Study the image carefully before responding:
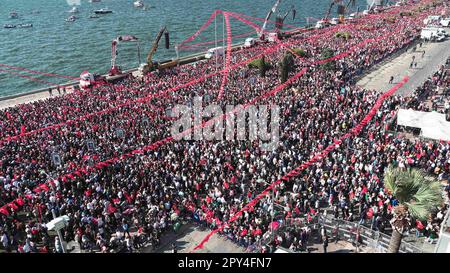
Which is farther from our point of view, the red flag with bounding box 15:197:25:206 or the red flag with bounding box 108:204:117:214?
the red flag with bounding box 15:197:25:206

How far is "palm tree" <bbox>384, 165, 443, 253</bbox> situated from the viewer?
→ 7.96 meters

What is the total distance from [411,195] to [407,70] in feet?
109

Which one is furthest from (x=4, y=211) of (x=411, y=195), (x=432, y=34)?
(x=432, y=34)

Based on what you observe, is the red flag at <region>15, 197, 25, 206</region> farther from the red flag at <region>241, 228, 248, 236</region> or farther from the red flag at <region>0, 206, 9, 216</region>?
the red flag at <region>241, 228, 248, 236</region>

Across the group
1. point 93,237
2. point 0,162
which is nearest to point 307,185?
point 93,237

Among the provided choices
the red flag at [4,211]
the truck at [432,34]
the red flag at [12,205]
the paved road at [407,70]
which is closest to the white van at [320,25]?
the truck at [432,34]

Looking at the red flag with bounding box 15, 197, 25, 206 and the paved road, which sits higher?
the paved road

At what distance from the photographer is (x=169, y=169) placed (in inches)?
701

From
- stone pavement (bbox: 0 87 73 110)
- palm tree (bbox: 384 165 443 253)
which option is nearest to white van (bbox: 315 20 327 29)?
stone pavement (bbox: 0 87 73 110)

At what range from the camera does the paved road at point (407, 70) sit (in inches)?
1275

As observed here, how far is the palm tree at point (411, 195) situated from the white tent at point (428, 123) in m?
13.7

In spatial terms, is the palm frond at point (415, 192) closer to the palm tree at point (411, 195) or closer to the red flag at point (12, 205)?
the palm tree at point (411, 195)

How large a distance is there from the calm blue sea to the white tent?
151ft

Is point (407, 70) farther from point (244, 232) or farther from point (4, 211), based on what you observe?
point (4, 211)
